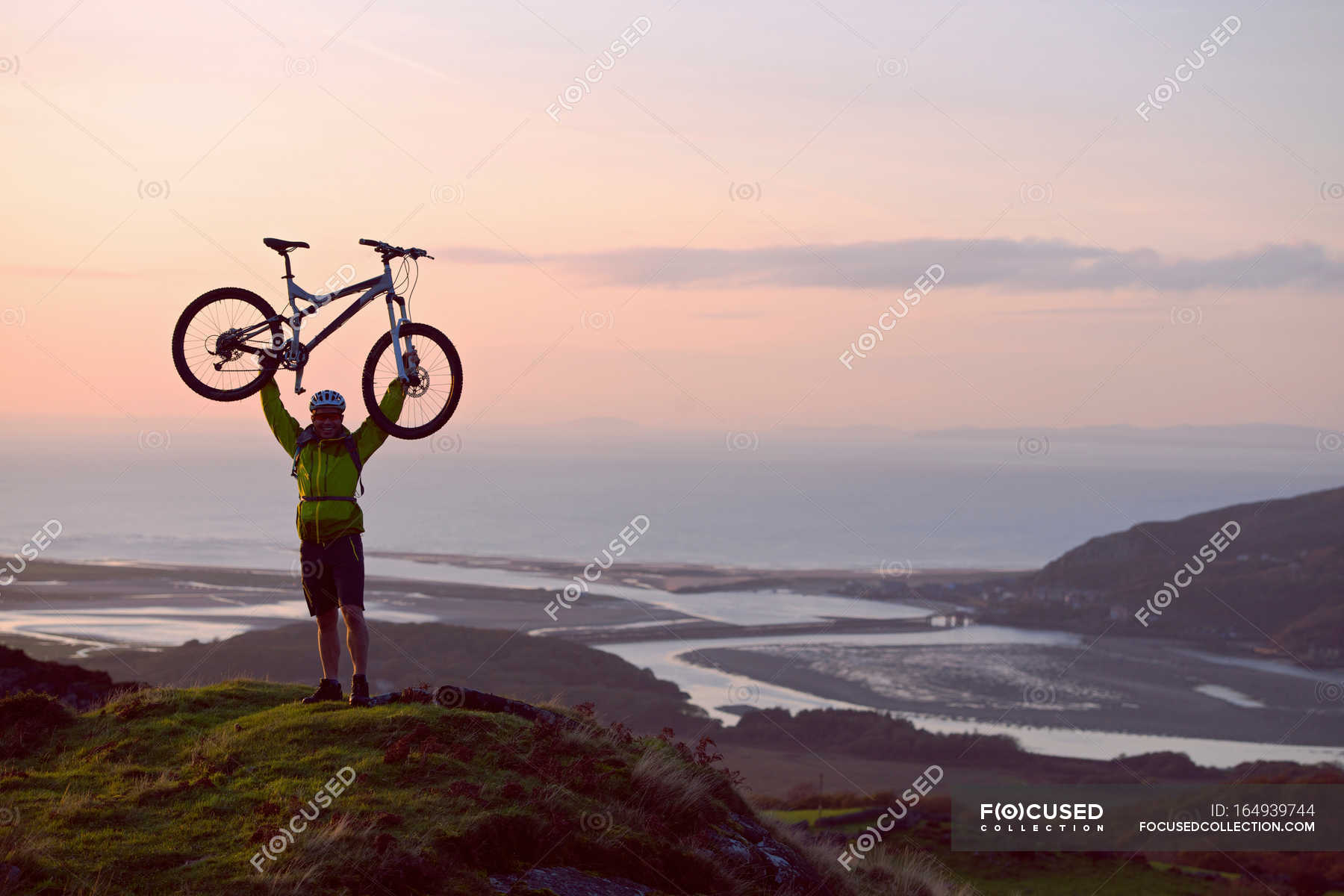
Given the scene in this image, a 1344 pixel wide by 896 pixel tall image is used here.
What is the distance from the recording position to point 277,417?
11297 millimetres

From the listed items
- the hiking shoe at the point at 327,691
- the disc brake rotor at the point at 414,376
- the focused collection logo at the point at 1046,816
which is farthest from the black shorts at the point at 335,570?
the focused collection logo at the point at 1046,816

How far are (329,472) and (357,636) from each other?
67.1 inches

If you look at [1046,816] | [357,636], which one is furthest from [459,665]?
[357,636]

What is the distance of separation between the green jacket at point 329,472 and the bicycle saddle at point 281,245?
4.52 ft

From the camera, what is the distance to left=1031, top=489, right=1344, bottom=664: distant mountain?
70750 millimetres

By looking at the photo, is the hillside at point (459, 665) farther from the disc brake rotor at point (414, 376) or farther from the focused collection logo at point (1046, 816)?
the disc brake rotor at point (414, 376)

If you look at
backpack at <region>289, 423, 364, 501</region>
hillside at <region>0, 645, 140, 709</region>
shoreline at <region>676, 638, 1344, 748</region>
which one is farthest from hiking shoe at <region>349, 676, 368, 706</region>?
shoreline at <region>676, 638, 1344, 748</region>

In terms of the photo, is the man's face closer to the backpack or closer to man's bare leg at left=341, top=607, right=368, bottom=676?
the backpack

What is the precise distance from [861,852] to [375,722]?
675 centimetres

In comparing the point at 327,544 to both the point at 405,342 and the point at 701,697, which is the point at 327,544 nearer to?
the point at 405,342

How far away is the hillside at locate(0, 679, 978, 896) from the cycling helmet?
3.09 meters

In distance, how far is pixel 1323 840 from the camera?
116 feet

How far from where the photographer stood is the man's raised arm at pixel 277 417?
11273mm

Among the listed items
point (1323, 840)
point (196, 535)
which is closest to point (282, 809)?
point (1323, 840)
